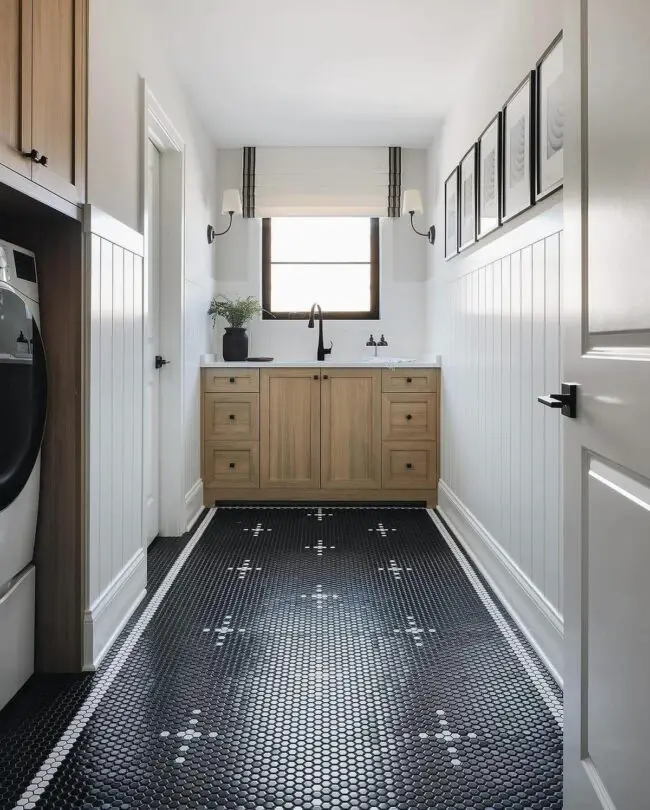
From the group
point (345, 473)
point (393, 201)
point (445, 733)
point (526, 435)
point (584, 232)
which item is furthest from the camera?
point (393, 201)

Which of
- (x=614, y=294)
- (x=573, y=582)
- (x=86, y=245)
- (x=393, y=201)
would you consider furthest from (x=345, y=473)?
(x=614, y=294)

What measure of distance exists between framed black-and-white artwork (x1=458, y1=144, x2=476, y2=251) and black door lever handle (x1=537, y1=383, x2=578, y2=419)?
2072 mm

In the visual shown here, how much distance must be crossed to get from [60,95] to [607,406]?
160cm

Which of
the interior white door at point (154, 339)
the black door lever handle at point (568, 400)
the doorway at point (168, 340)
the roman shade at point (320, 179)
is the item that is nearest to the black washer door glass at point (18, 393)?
the black door lever handle at point (568, 400)

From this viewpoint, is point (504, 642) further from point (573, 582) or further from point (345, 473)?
point (345, 473)

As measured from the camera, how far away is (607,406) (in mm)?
1153

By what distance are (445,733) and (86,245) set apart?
1.68m

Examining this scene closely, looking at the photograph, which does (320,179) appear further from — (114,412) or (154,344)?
(114,412)

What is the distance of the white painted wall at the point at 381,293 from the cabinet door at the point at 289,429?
0.63m

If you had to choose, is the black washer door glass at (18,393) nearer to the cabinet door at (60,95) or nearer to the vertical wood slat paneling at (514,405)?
the cabinet door at (60,95)

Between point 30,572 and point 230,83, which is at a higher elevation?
point 230,83

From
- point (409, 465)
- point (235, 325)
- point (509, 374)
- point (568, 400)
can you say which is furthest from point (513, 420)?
point (235, 325)

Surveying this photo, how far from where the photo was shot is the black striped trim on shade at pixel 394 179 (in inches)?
185

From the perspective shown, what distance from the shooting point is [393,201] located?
4703mm
